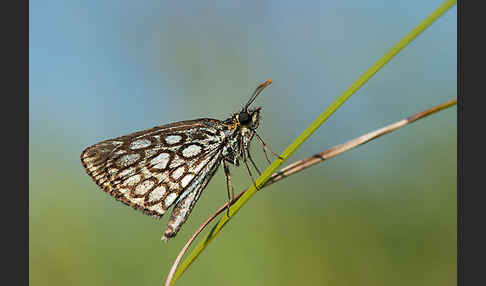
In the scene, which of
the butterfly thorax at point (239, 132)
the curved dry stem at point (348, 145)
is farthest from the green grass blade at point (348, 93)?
the butterfly thorax at point (239, 132)

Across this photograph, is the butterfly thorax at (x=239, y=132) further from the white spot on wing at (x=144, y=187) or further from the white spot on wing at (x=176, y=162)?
the white spot on wing at (x=144, y=187)

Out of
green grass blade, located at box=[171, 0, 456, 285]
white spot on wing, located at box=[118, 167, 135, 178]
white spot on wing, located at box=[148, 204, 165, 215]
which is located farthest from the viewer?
white spot on wing, located at box=[118, 167, 135, 178]

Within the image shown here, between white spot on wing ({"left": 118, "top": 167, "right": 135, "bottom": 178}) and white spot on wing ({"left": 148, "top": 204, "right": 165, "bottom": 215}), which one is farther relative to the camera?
white spot on wing ({"left": 118, "top": 167, "right": 135, "bottom": 178})

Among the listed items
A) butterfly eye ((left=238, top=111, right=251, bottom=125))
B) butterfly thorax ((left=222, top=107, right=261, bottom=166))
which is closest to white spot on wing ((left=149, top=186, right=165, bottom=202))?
butterfly thorax ((left=222, top=107, right=261, bottom=166))

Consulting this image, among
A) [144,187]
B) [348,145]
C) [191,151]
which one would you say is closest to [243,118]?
[191,151]

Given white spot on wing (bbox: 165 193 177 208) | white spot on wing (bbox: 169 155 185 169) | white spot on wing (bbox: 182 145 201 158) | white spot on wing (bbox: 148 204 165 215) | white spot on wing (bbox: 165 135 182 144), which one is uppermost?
white spot on wing (bbox: 165 135 182 144)

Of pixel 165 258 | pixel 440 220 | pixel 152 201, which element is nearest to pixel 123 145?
pixel 152 201

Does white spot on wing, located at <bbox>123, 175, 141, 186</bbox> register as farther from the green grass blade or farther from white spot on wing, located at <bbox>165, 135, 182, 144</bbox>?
the green grass blade

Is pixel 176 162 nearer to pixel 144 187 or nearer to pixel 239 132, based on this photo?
pixel 144 187
